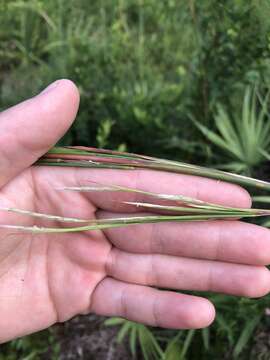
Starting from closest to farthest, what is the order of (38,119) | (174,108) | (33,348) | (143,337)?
(38,119) → (143,337) → (33,348) → (174,108)

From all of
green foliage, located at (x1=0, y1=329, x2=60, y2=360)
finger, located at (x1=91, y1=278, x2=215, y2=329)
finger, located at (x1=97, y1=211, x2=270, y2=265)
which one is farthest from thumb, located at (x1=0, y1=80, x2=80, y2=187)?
green foliage, located at (x1=0, y1=329, x2=60, y2=360)

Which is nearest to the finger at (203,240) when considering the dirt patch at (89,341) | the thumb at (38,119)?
the thumb at (38,119)

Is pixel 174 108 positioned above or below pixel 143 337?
above

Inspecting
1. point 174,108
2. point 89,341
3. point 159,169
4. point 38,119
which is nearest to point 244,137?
point 174,108

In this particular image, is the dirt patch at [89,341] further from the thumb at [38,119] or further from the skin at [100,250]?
the thumb at [38,119]

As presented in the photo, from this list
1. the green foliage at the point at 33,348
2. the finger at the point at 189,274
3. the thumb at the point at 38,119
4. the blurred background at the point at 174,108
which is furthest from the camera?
the green foliage at the point at 33,348

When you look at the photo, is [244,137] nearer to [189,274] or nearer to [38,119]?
[189,274]
